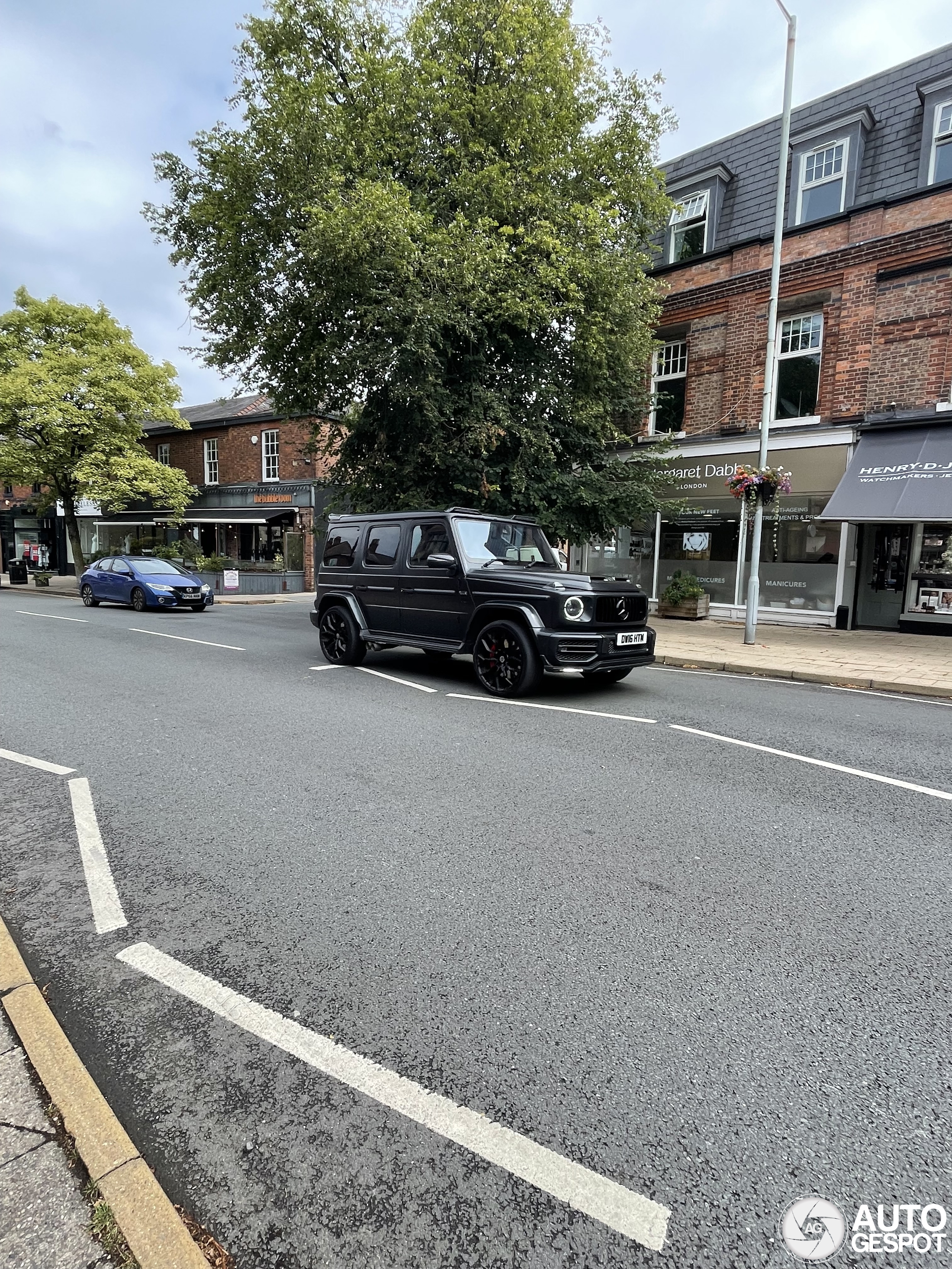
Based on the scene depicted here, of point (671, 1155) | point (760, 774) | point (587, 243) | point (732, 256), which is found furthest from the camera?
point (732, 256)

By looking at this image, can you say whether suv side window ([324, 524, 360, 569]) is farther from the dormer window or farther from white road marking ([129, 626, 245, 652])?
the dormer window

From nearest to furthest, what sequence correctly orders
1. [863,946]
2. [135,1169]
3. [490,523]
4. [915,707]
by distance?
1. [135,1169]
2. [863,946]
3. [915,707]
4. [490,523]

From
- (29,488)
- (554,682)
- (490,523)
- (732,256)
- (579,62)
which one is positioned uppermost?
(579,62)

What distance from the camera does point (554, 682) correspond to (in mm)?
8891

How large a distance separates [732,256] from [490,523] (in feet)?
38.9

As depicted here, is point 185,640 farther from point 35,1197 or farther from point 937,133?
point 937,133

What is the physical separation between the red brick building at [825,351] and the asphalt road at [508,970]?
980cm

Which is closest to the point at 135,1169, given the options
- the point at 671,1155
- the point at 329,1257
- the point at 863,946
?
the point at 329,1257

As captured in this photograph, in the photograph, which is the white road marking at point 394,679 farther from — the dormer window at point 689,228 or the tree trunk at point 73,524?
the tree trunk at point 73,524

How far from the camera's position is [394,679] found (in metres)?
8.93

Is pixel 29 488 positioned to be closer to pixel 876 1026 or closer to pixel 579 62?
pixel 579 62

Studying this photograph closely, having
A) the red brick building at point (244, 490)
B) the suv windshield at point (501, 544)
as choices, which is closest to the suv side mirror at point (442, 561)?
the suv windshield at point (501, 544)

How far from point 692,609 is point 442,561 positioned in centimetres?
1028

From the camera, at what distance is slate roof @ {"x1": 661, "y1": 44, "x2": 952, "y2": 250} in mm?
13555
